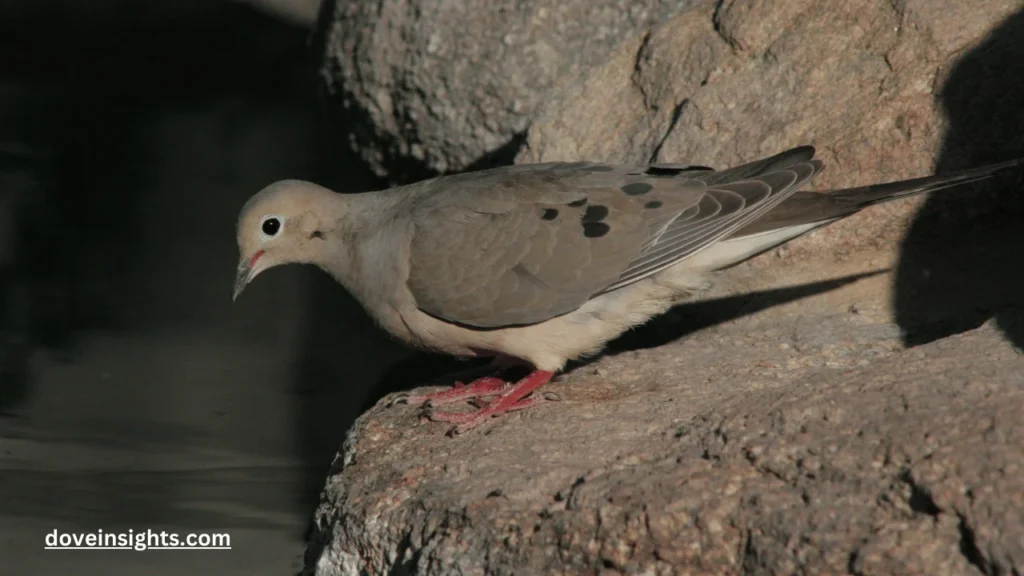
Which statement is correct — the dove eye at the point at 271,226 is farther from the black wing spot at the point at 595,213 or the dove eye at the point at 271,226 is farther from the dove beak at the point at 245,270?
the black wing spot at the point at 595,213

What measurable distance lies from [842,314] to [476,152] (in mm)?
2471

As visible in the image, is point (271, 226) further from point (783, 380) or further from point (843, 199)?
point (843, 199)

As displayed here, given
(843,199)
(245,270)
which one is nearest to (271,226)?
(245,270)

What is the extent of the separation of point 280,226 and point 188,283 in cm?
247

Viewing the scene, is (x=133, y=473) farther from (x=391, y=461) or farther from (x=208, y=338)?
(x=391, y=461)

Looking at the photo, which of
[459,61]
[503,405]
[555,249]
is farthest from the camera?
[459,61]

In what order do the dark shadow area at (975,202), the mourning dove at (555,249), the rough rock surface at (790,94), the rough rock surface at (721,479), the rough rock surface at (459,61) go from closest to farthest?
the rough rock surface at (721,479) < the mourning dove at (555,249) < the dark shadow area at (975,202) < the rough rock surface at (790,94) < the rough rock surface at (459,61)

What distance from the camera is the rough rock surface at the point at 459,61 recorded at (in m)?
6.10

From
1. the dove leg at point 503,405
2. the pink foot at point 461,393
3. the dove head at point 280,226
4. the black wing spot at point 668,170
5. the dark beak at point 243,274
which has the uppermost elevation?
the dove head at point 280,226

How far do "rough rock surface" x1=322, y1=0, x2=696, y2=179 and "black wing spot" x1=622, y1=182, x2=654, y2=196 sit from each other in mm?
1648

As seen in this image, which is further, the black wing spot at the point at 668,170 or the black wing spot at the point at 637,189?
the black wing spot at the point at 668,170

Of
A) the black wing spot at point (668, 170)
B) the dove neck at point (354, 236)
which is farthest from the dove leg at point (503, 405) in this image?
the black wing spot at point (668, 170)

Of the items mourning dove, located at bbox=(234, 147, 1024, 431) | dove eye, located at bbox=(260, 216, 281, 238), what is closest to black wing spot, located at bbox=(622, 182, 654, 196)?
mourning dove, located at bbox=(234, 147, 1024, 431)

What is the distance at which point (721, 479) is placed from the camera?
119 inches
